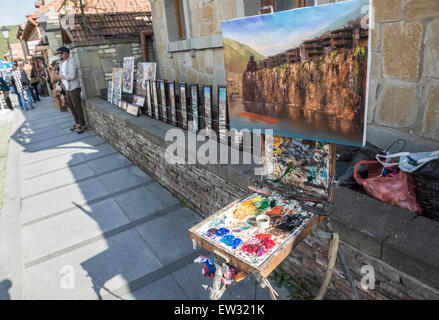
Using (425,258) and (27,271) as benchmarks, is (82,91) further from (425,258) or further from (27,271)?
(425,258)

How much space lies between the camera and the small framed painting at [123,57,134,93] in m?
7.84

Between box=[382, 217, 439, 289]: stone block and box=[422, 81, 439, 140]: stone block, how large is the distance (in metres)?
1.09

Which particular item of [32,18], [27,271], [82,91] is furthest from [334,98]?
[32,18]

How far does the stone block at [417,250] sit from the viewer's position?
1.92 meters

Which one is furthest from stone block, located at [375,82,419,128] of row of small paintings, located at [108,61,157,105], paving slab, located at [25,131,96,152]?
paving slab, located at [25,131,96,152]

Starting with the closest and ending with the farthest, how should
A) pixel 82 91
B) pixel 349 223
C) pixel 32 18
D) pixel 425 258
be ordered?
pixel 425 258 < pixel 349 223 < pixel 82 91 < pixel 32 18

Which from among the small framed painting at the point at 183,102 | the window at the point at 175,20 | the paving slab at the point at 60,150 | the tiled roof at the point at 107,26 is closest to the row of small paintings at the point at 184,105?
the small framed painting at the point at 183,102

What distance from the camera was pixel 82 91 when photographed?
1030 cm

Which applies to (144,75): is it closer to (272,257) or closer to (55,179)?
(55,179)

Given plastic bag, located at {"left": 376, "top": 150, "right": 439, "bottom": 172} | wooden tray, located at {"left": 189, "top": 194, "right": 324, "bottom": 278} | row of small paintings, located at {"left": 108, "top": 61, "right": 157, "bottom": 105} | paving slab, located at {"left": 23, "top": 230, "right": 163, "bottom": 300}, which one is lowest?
paving slab, located at {"left": 23, "top": 230, "right": 163, "bottom": 300}

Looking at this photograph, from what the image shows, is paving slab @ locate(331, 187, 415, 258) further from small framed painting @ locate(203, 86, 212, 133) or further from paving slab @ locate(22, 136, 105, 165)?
paving slab @ locate(22, 136, 105, 165)

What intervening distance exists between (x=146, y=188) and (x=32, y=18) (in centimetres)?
1412
